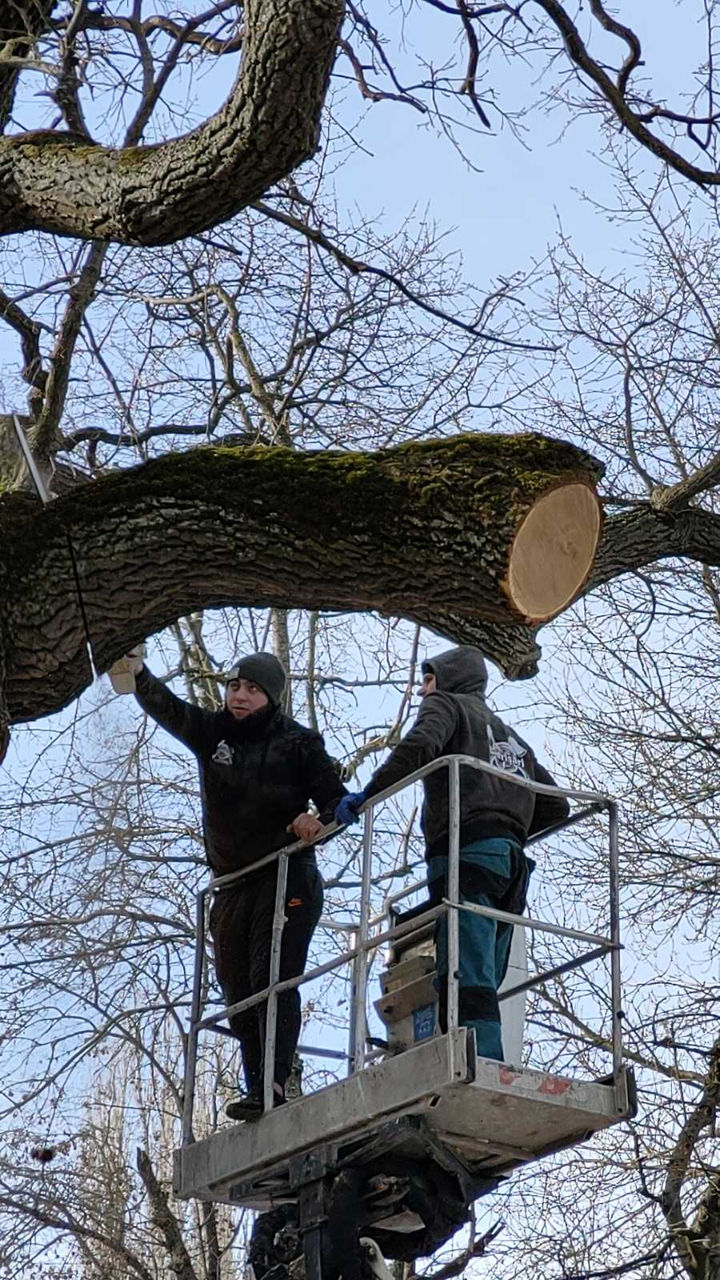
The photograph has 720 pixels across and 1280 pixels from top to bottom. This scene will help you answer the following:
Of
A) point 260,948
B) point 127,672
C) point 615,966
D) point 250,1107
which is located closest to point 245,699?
point 127,672

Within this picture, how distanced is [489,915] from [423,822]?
2.09ft

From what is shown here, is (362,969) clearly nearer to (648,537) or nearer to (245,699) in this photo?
(245,699)

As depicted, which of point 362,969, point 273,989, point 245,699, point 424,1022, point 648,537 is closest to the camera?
point 362,969

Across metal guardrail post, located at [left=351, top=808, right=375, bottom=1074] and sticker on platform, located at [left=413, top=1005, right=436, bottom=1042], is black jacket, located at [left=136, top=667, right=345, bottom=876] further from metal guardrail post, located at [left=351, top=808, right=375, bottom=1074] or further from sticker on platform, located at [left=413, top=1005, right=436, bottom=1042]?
sticker on platform, located at [left=413, top=1005, right=436, bottom=1042]

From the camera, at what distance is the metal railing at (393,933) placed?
6.47 m

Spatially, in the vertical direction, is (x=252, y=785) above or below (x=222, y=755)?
below

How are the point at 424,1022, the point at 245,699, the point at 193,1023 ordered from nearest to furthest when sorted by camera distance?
the point at 424,1022 < the point at 193,1023 < the point at 245,699

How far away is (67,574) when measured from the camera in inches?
235

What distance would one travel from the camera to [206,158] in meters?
6.00

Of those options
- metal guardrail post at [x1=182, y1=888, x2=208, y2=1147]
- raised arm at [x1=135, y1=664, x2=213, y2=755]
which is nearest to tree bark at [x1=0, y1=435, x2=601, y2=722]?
raised arm at [x1=135, y1=664, x2=213, y2=755]

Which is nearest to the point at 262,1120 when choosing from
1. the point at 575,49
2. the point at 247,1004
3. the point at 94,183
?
the point at 247,1004

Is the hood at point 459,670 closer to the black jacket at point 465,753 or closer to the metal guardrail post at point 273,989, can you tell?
the black jacket at point 465,753

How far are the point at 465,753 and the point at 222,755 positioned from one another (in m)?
1.17

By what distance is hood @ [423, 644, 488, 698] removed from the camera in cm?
719
